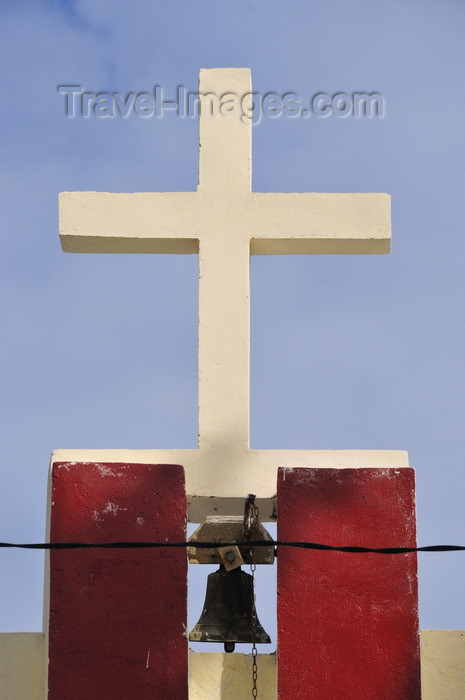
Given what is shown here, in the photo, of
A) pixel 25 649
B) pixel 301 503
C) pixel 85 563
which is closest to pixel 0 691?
pixel 25 649

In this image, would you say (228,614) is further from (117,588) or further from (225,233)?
(225,233)

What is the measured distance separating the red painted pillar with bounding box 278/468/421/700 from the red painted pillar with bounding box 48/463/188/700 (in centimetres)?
40

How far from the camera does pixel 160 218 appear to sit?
231 inches

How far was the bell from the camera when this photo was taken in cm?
538

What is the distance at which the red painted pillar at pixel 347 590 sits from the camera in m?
4.54

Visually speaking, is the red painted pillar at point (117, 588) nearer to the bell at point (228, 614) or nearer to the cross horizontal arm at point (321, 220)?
the bell at point (228, 614)

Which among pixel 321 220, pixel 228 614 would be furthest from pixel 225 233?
pixel 228 614

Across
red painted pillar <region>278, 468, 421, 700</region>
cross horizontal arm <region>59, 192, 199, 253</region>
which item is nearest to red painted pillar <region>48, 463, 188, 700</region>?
red painted pillar <region>278, 468, 421, 700</region>

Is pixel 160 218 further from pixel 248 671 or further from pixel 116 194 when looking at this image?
pixel 248 671

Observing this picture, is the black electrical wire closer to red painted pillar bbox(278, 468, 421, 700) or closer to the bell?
red painted pillar bbox(278, 468, 421, 700)

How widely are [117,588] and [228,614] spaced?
980mm

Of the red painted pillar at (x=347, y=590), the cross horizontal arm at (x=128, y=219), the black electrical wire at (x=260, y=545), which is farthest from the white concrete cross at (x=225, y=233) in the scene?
the black electrical wire at (x=260, y=545)

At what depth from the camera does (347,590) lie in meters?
4.62

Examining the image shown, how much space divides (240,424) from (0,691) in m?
1.49
